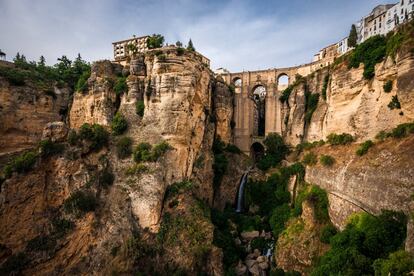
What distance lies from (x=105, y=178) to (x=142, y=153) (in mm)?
4082

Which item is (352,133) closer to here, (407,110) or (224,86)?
(407,110)

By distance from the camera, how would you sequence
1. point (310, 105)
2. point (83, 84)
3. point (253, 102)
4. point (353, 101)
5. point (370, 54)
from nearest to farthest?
point (370, 54)
point (353, 101)
point (83, 84)
point (310, 105)
point (253, 102)

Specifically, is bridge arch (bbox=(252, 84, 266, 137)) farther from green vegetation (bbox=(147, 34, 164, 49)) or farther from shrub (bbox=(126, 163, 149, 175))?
shrub (bbox=(126, 163, 149, 175))

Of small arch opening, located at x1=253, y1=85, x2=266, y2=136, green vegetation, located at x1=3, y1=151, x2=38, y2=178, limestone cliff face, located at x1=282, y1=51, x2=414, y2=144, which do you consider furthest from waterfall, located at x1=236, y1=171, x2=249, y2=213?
green vegetation, located at x1=3, y1=151, x2=38, y2=178

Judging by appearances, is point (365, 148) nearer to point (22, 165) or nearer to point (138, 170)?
point (138, 170)

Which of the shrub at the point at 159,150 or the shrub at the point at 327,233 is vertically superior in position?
the shrub at the point at 159,150

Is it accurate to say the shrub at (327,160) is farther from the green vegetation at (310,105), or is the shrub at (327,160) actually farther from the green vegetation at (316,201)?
the green vegetation at (310,105)

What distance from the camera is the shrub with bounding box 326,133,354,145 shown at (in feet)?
75.2

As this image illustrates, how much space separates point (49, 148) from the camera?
2217 centimetres

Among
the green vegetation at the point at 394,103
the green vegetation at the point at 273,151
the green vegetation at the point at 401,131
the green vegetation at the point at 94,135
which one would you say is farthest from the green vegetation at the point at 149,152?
the green vegetation at the point at 394,103

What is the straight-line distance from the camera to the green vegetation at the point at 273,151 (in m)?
33.4

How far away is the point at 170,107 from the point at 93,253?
15.0 meters

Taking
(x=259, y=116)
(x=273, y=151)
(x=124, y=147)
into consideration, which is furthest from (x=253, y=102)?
(x=124, y=147)

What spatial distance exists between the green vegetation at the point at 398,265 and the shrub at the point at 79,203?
21.1 m
